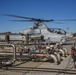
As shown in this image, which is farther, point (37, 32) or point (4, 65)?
point (37, 32)

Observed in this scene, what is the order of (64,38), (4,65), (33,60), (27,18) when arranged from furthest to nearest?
(64,38)
(27,18)
(33,60)
(4,65)

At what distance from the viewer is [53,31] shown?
33219mm

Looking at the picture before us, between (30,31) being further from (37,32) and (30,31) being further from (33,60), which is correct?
(33,60)

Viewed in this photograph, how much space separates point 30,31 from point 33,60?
1919 cm

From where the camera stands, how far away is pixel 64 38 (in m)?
31.3

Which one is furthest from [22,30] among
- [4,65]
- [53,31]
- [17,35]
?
[4,65]

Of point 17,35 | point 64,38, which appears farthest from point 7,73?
point 17,35

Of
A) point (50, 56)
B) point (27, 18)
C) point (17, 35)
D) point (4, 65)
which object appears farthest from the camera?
point (17, 35)

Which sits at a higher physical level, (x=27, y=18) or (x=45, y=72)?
(x=27, y=18)

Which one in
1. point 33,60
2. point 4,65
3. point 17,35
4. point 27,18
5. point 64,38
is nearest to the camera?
point 4,65

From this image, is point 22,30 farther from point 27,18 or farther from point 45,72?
point 45,72

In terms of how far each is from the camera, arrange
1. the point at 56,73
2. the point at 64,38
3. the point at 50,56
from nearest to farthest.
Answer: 1. the point at 56,73
2. the point at 50,56
3. the point at 64,38

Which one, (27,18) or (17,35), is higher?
(27,18)

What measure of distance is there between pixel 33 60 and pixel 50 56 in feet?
4.83
